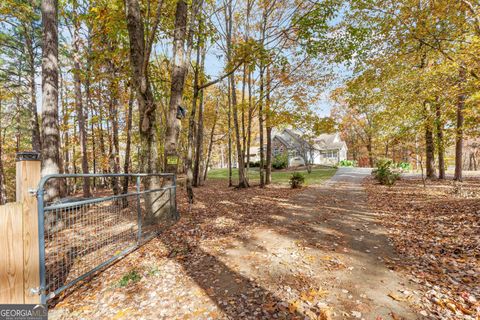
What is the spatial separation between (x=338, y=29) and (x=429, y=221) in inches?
316

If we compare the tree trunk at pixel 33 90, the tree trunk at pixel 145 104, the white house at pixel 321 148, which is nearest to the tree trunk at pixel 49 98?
the tree trunk at pixel 145 104

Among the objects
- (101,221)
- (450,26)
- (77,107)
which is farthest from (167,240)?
(450,26)

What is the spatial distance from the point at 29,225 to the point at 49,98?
575 centimetres

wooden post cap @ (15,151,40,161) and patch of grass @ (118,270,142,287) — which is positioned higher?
wooden post cap @ (15,151,40,161)

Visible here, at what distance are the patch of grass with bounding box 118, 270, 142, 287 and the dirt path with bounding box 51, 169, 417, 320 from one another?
0.07 m

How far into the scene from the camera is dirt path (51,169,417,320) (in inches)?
101

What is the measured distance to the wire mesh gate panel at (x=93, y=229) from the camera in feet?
10.3

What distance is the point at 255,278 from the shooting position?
3.21m

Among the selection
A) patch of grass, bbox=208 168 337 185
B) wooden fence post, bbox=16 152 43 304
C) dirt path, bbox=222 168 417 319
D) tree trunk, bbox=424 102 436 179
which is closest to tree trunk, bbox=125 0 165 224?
dirt path, bbox=222 168 417 319

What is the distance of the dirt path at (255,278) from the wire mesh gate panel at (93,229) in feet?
1.29

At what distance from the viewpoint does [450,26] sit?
715 cm

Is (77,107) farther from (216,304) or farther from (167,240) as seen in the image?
(216,304)

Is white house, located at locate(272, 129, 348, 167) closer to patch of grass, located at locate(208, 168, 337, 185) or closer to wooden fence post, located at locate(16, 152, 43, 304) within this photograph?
patch of grass, located at locate(208, 168, 337, 185)

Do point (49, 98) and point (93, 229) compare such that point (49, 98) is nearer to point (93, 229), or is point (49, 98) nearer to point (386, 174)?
point (93, 229)
